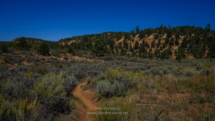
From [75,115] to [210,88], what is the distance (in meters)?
5.66

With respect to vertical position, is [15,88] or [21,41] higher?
[21,41]

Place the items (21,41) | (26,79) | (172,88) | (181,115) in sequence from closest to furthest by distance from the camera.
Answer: (181,115), (172,88), (26,79), (21,41)

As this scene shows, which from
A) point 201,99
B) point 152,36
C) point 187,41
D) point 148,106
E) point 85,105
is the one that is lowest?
point 85,105

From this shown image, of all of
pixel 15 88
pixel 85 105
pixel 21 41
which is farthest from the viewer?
pixel 21 41

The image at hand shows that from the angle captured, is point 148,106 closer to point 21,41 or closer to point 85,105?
point 85,105

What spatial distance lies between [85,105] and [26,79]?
3700mm

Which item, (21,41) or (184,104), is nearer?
(184,104)

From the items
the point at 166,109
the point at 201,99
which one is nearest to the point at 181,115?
the point at 166,109

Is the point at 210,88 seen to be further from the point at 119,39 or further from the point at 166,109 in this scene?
the point at 119,39

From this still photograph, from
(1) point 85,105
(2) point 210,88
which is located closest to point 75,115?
(1) point 85,105

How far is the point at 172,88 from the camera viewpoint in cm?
488

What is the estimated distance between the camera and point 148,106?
132 inches

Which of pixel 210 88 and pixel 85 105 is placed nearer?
pixel 210 88

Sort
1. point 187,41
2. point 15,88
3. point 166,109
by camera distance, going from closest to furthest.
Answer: point 166,109
point 15,88
point 187,41
